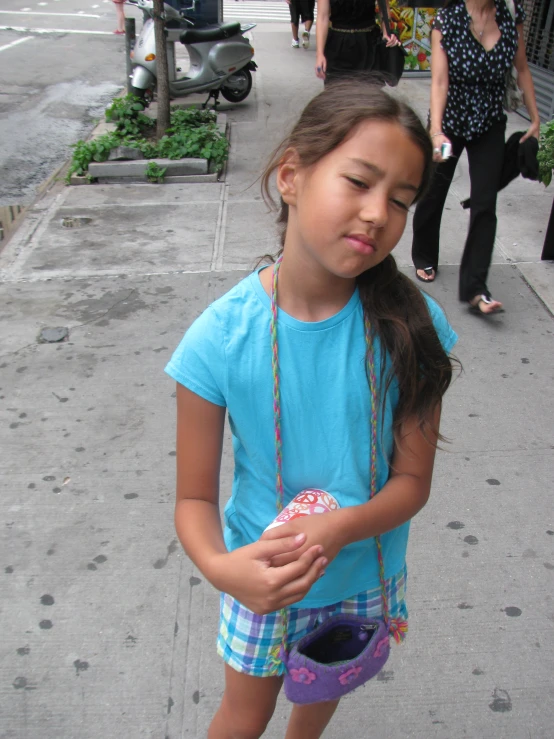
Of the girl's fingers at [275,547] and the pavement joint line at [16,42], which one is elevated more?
the girl's fingers at [275,547]

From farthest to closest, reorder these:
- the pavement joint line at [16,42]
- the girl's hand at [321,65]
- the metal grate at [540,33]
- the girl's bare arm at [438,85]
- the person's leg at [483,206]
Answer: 1. the pavement joint line at [16,42]
2. the metal grate at [540,33]
3. the girl's hand at [321,65]
4. the person's leg at [483,206]
5. the girl's bare arm at [438,85]

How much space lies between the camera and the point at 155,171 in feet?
22.6

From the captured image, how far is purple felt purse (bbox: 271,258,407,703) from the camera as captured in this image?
4.52 ft

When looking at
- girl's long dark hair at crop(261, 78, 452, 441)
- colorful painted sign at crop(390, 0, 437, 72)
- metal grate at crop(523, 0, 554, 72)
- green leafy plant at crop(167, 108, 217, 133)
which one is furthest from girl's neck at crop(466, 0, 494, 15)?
colorful painted sign at crop(390, 0, 437, 72)

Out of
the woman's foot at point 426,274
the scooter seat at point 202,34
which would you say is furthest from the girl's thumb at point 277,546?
the scooter seat at point 202,34

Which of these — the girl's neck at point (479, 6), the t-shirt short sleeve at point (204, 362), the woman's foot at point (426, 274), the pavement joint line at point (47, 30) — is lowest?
the pavement joint line at point (47, 30)

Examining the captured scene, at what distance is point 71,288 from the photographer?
4801mm

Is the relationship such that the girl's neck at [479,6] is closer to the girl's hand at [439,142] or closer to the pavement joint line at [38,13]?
the girl's hand at [439,142]

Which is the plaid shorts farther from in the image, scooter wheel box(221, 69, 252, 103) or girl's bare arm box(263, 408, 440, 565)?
scooter wheel box(221, 69, 252, 103)

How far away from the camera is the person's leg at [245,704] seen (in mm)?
1559

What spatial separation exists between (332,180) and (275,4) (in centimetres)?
2759

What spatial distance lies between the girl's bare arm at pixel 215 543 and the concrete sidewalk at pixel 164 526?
37.9 inches

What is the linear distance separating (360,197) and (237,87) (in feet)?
29.3

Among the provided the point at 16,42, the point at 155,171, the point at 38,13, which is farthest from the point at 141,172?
the point at 38,13
